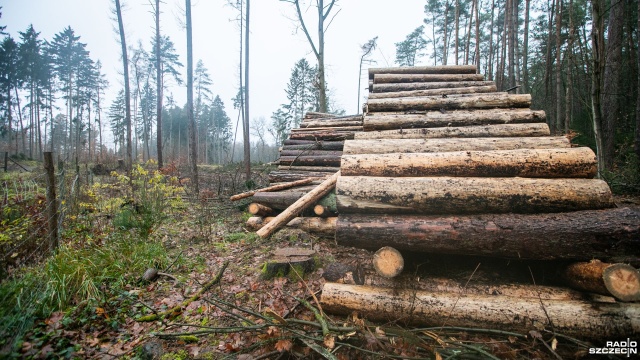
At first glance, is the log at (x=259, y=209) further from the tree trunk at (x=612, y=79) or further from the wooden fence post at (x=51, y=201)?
the tree trunk at (x=612, y=79)

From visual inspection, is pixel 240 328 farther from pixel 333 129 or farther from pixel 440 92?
pixel 333 129

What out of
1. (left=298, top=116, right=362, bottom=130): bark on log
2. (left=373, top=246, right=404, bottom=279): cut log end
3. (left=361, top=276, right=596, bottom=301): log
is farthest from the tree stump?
(left=298, top=116, right=362, bottom=130): bark on log

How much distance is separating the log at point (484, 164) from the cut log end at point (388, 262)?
900 millimetres

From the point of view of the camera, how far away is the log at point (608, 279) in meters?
1.99

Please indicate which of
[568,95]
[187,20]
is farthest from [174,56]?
[568,95]

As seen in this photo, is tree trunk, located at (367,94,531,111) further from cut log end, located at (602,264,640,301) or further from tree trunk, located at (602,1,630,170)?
tree trunk, located at (602,1,630,170)

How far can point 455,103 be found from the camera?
432 centimetres

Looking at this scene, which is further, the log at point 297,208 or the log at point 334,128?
the log at point 334,128

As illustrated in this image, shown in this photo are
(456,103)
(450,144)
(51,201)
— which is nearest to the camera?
(450,144)

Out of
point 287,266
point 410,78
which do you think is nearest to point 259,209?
point 287,266

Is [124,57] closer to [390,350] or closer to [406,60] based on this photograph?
[390,350]

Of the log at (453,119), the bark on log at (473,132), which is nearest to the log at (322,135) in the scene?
the log at (453,119)

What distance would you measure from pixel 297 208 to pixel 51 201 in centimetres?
367

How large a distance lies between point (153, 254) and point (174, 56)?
112 feet
